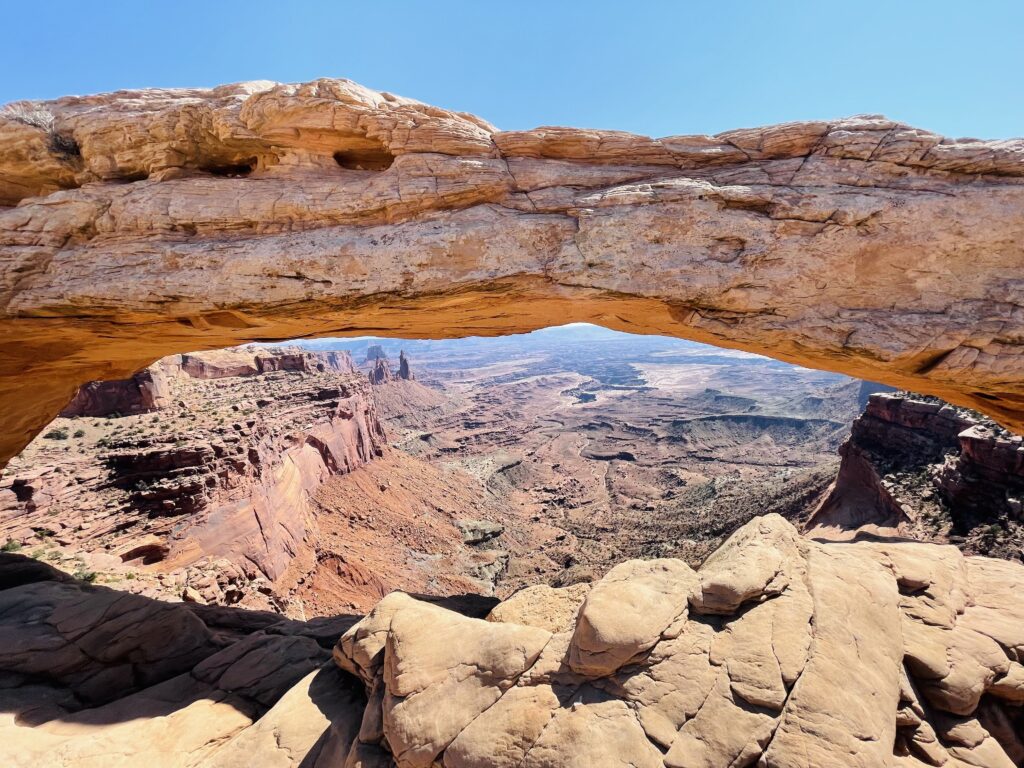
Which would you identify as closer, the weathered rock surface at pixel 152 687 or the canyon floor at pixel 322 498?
the weathered rock surface at pixel 152 687

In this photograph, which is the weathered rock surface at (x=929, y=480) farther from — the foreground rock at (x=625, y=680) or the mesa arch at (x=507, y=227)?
the mesa arch at (x=507, y=227)

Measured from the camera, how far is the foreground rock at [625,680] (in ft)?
16.3

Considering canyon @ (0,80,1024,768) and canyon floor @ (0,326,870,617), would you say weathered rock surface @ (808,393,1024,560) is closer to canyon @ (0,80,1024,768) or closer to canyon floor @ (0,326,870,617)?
canyon floor @ (0,326,870,617)

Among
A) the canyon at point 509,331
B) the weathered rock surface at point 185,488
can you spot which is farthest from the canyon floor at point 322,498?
the canyon at point 509,331

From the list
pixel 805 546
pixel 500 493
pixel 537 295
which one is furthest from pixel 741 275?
pixel 500 493

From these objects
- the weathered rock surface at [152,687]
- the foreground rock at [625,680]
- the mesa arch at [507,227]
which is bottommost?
the weathered rock surface at [152,687]

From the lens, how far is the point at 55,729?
270 inches

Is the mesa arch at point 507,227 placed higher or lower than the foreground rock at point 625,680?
higher

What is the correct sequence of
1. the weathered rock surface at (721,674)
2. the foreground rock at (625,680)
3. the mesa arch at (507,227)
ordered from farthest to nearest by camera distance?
the mesa arch at (507,227) → the foreground rock at (625,680) → the weathered rock surface at (721,674)

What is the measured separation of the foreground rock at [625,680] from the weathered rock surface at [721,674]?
2cm

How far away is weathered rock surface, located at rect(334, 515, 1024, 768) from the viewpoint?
4871 millimetres

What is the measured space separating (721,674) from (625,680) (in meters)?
1.17

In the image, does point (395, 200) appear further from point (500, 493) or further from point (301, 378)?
point (500, 493)

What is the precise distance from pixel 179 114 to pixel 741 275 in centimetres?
1216
